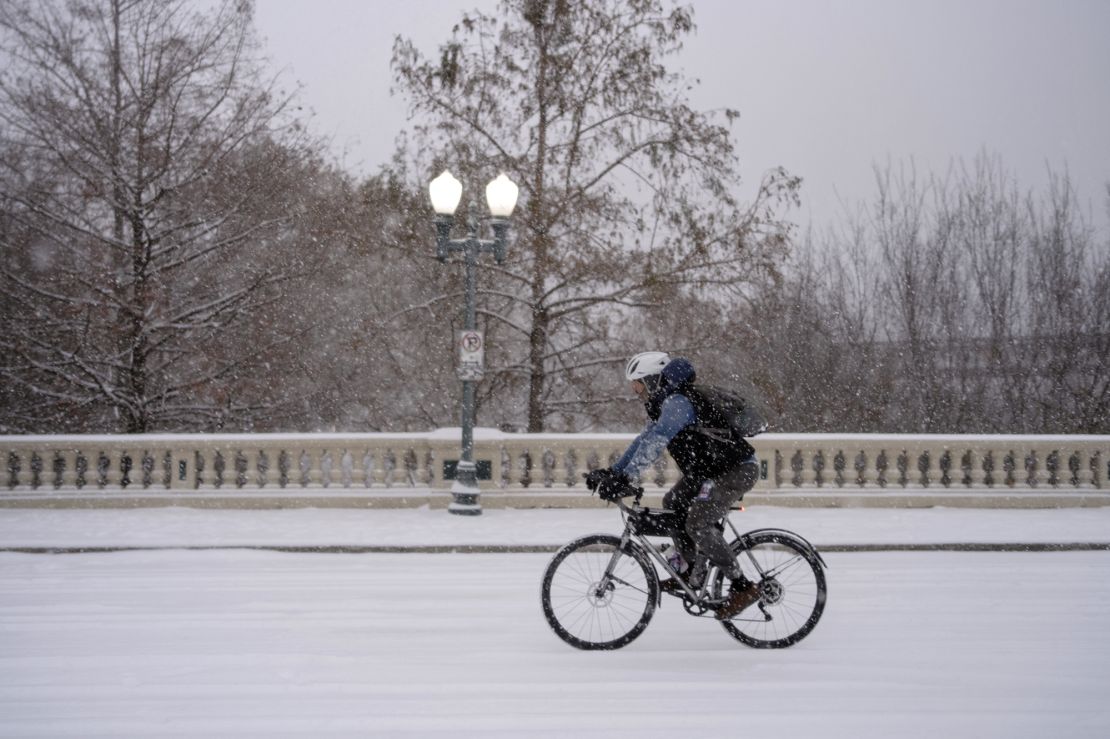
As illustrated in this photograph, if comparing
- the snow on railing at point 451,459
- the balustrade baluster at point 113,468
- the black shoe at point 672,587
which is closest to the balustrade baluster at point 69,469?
the snow on railing at point 451,459

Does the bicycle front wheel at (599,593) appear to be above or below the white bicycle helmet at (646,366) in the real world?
below

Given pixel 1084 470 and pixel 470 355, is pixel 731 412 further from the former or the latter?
pixel 1084 470

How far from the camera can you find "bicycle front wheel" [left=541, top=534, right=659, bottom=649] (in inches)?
217

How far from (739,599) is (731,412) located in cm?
115

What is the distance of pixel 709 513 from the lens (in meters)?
5.38

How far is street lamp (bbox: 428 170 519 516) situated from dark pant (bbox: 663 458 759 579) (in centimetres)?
622

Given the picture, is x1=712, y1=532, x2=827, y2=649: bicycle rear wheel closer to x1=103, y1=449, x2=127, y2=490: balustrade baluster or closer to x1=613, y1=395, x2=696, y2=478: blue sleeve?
x1=613, y1=395, x2=696, y2=478: blue sleeve

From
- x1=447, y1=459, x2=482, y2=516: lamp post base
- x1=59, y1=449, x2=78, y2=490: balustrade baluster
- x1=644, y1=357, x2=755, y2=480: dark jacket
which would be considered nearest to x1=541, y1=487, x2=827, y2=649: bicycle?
x1=644, y1=357, x2=755, y2=480: dark jacket

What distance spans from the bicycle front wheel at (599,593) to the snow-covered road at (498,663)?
146mm

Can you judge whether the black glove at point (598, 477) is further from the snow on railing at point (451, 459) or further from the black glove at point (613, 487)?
the snow on railing at point (451, 459)

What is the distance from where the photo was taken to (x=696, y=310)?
16109 millimetres

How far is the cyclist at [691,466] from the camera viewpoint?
17.4 feet

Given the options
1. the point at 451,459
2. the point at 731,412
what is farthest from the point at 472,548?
the point at 731,412

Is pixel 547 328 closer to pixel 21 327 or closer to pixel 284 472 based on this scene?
pixel 284 472
